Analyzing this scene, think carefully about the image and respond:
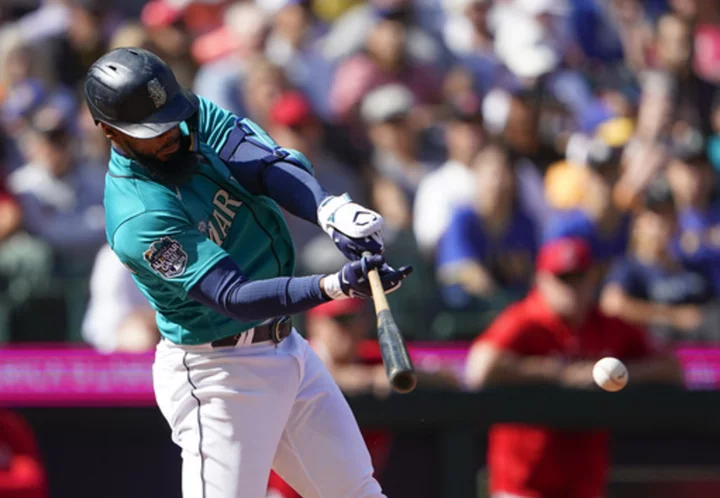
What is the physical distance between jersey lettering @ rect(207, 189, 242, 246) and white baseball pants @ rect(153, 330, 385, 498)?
0.34 m

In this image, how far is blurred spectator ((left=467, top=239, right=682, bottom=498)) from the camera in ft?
17.4

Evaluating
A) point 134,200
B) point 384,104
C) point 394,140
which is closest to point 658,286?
point 394,140

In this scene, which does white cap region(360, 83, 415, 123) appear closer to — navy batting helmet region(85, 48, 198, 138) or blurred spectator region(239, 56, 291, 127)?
blurred spectator region(239, 56, 291, 127)

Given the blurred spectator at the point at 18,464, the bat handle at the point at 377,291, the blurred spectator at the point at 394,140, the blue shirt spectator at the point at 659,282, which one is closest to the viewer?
the bat handle at the point at 377,291

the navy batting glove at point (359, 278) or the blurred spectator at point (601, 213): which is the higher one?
the blurred spectator at point (601, 213)

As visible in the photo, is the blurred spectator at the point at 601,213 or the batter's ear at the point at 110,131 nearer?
the batter's ear at the point at 110,131

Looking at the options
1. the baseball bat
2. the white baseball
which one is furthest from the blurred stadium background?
the baseball bat

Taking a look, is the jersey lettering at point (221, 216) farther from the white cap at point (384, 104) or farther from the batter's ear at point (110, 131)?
the white cap at point (384, 104)

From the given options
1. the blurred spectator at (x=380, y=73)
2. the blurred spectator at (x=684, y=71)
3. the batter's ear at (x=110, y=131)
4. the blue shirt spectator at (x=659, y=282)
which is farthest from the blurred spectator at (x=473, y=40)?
the batter's ear at (x=110, y=131)

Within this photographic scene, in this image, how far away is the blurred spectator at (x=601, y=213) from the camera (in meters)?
5.95

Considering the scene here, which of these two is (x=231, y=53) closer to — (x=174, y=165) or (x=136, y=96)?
(x=174, y=165)

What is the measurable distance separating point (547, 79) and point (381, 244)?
4.27 metres

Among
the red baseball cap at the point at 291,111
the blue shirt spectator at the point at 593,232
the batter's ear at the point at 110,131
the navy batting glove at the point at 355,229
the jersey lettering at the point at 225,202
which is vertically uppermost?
the red baseball cap at the point at 291,111

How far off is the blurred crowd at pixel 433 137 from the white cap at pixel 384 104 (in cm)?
2
